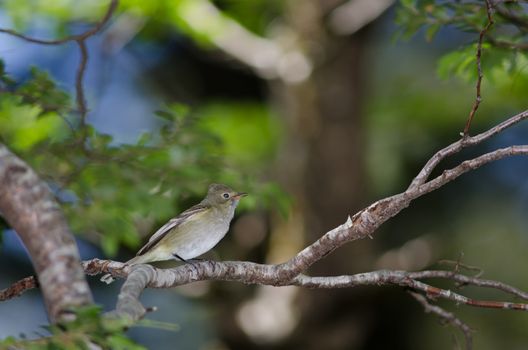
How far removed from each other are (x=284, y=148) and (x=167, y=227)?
477 cm

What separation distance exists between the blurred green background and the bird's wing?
0.97 m

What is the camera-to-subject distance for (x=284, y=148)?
9.75 m

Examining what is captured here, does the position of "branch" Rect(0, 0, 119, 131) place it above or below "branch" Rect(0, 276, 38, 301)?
above

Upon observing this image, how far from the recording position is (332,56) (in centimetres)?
946

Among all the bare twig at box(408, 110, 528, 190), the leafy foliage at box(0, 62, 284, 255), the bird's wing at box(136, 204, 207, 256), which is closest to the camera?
the bare twig at box(408, 110, 528, 190)

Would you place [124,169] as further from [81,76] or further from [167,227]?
[167,227]

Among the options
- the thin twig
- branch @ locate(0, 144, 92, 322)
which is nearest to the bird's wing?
the thin twig

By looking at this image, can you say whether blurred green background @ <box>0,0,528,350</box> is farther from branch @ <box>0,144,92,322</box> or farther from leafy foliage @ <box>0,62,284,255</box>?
branch @ <box>0,144,92,322</box>

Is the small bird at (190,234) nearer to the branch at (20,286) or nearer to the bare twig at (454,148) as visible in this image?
the branch at (20,286)

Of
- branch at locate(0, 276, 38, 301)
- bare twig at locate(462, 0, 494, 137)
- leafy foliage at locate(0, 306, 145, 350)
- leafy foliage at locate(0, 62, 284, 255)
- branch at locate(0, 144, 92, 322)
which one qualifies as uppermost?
leafy foliage at locate(0, 62, 284, 255)

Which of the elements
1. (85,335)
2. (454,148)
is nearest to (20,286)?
(85,335)

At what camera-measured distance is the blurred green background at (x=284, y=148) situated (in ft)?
21.3

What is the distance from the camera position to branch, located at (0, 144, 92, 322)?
270 centimetres

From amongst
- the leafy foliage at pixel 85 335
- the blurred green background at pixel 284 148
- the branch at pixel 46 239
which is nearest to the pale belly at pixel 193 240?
the blurred green background at pixel 284 148
